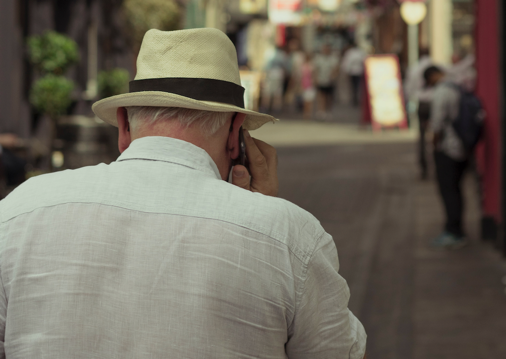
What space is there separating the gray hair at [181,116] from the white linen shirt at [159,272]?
5.7 inches

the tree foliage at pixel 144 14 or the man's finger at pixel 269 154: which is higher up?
the tree foliage at pixel 144 14

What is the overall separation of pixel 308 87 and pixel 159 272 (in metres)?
22.6

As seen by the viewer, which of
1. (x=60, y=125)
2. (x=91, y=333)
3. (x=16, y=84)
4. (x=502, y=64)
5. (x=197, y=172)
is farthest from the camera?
(x=16, y=84)

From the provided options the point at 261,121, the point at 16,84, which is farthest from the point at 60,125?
the point at 261,121

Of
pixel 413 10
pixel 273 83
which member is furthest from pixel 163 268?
pixel 273 83

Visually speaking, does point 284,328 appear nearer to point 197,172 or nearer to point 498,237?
point 197,172

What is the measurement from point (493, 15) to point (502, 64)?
0.70 meters

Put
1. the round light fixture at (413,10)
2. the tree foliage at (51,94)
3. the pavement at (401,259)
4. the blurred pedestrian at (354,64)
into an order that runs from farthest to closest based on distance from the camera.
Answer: the blurred pedestrian at (354,64) < the round light fixture at (413,10) < the tree foliage at (51,94) < the pavement at (401,259)

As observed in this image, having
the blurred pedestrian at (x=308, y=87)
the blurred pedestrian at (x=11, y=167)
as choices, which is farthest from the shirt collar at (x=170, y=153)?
the blurred pedestrian at (x=308, y=87)

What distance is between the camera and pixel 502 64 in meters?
7.50

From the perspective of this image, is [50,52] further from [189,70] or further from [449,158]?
[189,70]

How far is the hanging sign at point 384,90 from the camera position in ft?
61.1

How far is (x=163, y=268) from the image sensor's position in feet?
5.31

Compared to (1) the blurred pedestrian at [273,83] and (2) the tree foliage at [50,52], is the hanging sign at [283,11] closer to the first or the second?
(1) the blurred pedestrian at [273,83]
